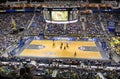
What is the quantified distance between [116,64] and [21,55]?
16.5 m

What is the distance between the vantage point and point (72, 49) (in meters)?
43.9

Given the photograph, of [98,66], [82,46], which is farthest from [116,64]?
[82,46]

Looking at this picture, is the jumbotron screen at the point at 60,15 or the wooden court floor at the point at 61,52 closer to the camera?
the wooden court floor at the point at 61,52

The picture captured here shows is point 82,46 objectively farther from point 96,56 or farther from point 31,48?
point 31,48

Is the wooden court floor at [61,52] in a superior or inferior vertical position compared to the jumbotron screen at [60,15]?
inferior

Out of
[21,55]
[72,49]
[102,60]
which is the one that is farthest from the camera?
[72,49]

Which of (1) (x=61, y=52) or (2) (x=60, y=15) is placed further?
(2) (x=60, y=15)

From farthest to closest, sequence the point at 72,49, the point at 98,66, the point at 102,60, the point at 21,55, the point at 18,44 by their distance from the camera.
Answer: the point at 18,44 → the point at 72,49 → the point at 21,55 → the point at 102,60 → the point at 98,66

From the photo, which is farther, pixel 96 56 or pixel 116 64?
pixel 96 56

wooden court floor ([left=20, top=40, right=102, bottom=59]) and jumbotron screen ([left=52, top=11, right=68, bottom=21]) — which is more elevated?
jumbotron screen ([left=52, top=11, right=68, bottom=21])

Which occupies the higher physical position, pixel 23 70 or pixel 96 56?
pixel 23 70

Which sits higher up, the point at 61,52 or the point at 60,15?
the point at 60,15

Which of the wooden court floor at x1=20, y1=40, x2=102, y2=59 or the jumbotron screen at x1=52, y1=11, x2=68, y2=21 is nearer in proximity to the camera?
the wooden court floor at x1=20, y1=40, x2=102, y2=59

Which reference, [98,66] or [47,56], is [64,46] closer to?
[47,56]
